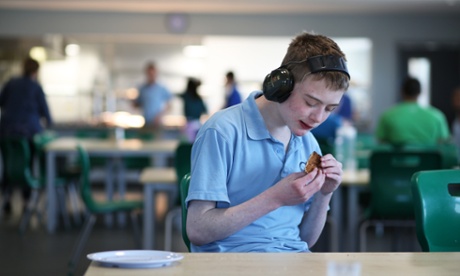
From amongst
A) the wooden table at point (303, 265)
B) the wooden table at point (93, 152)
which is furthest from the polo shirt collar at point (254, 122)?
the wooden table at point (93, 152)

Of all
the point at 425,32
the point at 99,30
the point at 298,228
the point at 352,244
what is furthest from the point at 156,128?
the point at 298,228

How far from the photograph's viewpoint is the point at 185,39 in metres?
12.7

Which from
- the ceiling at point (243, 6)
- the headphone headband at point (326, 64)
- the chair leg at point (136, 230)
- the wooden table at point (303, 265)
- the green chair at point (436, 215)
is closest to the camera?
the wooden table at point (303, 265)

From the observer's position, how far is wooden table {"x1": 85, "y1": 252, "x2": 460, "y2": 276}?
184cm

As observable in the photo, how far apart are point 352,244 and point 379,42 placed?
704 cm

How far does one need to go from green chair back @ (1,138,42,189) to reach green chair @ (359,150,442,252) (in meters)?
3.27

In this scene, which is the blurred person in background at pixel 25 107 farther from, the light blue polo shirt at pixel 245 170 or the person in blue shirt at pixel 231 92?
the light blue polo shirt at pixel 245 170

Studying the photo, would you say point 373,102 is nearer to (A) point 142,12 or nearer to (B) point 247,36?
(B) point 247,36

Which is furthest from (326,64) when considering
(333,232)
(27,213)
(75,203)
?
(75,203)

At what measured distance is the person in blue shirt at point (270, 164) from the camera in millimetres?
2197

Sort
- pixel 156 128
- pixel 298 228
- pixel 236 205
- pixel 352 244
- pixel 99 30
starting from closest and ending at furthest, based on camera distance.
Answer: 1. pixel 236 205
2. pixel 298 228
3. pixel 352 244
4. pixel 156 128
5. pixel 99 30

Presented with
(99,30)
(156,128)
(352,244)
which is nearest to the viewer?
(352,244)

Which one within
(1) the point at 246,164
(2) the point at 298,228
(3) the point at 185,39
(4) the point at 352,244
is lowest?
(4) the point at 352,244

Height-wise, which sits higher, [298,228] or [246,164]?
[246,164]
